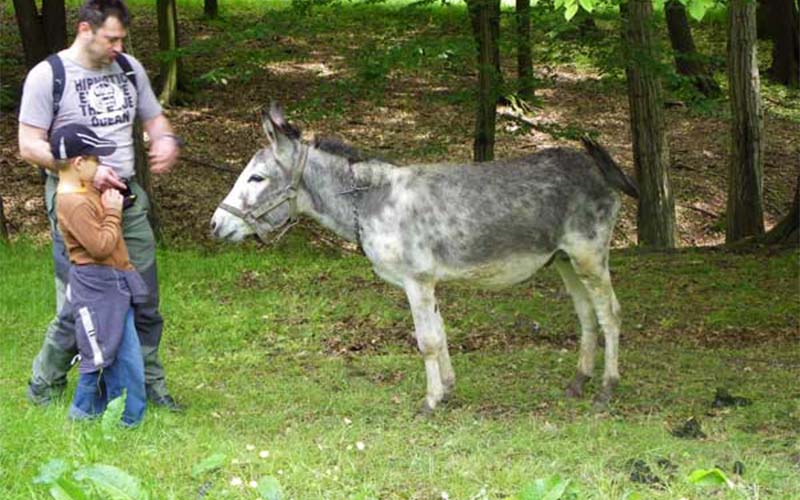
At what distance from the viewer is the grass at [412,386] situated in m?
6.15

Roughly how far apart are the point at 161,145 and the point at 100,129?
434 millimetres

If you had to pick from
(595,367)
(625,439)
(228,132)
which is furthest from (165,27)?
(625,439)

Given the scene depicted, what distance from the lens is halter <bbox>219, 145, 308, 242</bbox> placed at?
7957 mm

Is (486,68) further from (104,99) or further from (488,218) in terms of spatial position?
(104,99)

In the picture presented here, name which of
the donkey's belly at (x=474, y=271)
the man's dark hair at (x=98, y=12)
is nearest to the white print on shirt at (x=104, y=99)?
the man's dark hair at (x=98, y=12)

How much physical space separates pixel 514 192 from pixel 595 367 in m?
1.88

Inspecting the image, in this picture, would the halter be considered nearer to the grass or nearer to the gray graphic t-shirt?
the gray graphic t-shirt

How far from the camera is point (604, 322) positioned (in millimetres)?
8156

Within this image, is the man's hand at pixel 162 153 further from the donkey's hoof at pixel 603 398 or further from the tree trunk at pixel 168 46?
the tree trunk at pixel 168 46

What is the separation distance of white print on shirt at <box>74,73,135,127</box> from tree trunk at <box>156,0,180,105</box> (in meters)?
6.86

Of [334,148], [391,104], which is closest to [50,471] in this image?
[334,148]

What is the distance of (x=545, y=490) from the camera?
16.5 feet

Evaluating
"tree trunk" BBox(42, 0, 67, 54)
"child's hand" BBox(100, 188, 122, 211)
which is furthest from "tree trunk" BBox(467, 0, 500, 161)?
"child's hand" BBox(100, 188, 122, 211)

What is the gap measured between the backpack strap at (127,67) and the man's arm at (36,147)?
2.16 ft
